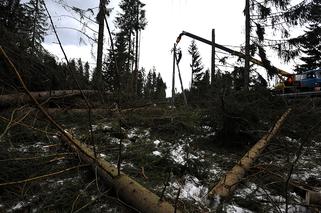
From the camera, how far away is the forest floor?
3.81 meters

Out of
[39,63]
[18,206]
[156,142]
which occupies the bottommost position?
[18,206]

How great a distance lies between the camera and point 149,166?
197 inches

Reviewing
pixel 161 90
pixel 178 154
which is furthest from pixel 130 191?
pixel 161 90

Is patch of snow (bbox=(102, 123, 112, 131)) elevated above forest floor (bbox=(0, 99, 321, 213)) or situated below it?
above

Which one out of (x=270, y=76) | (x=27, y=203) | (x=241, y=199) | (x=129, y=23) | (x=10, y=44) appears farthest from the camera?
(x=129, y=23)

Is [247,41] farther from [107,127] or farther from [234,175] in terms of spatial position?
[234,175]

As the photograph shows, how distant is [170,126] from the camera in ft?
22.9

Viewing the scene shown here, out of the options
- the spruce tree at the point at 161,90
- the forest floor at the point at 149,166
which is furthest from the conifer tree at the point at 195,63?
the forest floor at the point at 149,166

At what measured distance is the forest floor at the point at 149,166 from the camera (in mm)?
3814

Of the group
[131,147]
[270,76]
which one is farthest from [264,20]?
[131,147]

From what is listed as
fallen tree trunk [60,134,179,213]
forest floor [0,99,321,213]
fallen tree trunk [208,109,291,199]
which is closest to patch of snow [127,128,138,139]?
forest floor [0,99,321,213]

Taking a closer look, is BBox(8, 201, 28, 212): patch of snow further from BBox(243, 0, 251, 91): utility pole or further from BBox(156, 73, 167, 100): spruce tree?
BBox(243, 0, 251, 91): utility pole

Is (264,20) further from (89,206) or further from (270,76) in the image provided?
(89,206)

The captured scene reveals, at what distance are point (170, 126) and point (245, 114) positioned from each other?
1.65 metres
